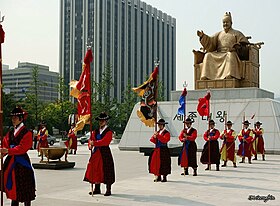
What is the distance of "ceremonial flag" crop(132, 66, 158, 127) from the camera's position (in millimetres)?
10078

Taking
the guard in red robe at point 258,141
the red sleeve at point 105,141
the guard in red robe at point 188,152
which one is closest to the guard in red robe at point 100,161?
the red sleeve at point 105,141

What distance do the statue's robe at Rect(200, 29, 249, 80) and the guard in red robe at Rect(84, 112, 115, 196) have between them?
1190 centimetres

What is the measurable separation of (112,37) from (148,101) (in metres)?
60.7

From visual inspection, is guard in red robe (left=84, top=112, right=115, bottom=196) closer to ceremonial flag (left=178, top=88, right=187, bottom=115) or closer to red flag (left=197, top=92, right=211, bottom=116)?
ceremonial flag (left=178, top=88, right=187, bottom=115)

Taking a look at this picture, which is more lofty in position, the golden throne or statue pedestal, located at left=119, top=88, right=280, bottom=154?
the golden throne

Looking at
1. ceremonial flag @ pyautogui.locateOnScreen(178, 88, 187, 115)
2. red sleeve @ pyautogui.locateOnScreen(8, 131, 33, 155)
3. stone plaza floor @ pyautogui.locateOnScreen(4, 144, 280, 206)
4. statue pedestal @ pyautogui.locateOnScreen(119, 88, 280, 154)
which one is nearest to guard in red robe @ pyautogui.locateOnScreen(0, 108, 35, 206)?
red sleeve @ pyautogui.locateOnScreen(8, 131, 33, 155)

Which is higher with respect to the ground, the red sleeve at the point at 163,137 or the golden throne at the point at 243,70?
the golden throne at the point at 243,70

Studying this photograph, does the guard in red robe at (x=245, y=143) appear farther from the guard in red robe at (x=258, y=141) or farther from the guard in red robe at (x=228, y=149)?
the guard in red robe at (x=228, y=149)

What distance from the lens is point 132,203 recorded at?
7.09 meters

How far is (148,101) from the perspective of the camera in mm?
10234

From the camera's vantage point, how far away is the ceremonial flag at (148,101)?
33.1 ft

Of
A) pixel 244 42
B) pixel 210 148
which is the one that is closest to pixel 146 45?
pixel 244 42

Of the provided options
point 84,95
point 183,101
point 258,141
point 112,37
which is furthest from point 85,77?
point 112,37

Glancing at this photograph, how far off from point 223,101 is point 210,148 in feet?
23.0
